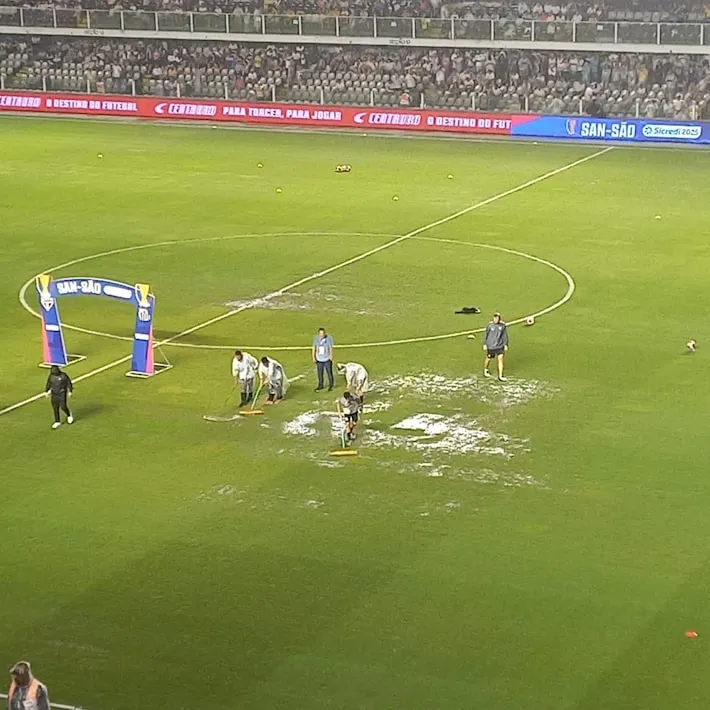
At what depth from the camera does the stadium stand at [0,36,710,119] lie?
67562mm

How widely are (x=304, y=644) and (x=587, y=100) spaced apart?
168 ft

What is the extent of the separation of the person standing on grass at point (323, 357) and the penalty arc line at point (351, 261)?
4880mm

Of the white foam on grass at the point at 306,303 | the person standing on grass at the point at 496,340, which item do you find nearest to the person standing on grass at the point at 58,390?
the person standing on grass at the point at 496,340

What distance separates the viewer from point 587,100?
67.7 metres

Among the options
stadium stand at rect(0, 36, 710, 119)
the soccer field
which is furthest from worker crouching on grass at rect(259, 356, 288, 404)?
stadium stand at rect(0, 36, 710, 119)

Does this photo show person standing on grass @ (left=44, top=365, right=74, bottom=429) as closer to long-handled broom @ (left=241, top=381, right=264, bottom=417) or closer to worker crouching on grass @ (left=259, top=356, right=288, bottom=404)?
long-handled broom @ (left=241, top=381, right=264, bottom=417)

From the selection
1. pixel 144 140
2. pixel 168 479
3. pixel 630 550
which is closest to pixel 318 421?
pixel 168 479

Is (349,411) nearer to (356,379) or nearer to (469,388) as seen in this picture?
(356,379)

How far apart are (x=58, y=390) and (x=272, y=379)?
13.6 feet

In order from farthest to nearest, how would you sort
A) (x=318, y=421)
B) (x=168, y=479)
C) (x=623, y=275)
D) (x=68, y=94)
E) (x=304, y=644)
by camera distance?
1. (x=68, y=94)
2. (x=623, y=275)
3. (x=318, y=421)
4. (x=168, y=479)
5. (x=304, y=644)

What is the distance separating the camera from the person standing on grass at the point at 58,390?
93.8ft

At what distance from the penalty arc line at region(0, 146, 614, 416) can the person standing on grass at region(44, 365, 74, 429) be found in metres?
1.43

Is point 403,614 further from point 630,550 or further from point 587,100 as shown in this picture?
point 587,100

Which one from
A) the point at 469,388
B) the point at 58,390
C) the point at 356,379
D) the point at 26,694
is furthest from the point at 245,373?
the point at 26,694
